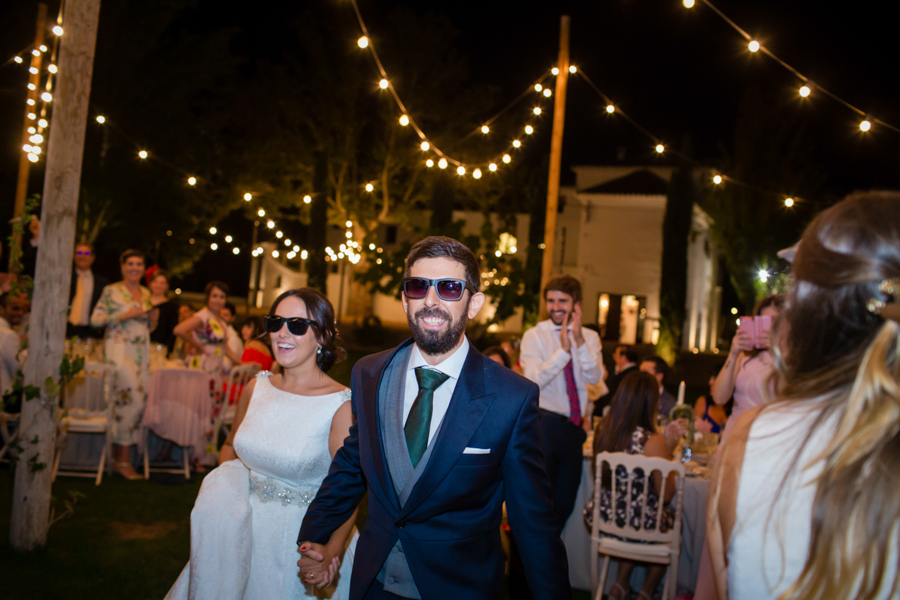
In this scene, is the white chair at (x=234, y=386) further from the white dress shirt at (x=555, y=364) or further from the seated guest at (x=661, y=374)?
the seated guest at (x=661, y=374)

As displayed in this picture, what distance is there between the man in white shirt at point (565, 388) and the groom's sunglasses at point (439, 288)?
2.08 m

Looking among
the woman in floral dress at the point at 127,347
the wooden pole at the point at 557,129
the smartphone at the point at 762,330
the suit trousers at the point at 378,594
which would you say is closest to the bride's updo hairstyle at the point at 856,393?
→ the suit trousers at the point at 378,594

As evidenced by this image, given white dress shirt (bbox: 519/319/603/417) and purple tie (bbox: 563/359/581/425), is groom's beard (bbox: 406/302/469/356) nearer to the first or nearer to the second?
white dress shirt (bbox: 519/319/603/417)

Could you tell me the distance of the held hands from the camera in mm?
2016

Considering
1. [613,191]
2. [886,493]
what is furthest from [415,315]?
[613,191]

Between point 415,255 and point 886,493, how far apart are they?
1.48 metres

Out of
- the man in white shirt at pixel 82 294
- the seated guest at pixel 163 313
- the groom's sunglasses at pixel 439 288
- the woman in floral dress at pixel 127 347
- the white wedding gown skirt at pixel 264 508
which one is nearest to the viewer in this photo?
the groom's sunglasses at pixel 439 288

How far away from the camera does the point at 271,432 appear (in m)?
2.56

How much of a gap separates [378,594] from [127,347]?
505cm

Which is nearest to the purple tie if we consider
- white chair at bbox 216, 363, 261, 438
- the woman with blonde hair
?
the woman with blonde hair

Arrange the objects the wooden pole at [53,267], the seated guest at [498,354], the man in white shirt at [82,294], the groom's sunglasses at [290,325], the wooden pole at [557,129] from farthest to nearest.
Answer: the wooden pole at [557,129], the man in white shirt at [82,294], the seated guest at [498,354], the wooden pole at [53,267], the groom's sunglasses at [290,325]

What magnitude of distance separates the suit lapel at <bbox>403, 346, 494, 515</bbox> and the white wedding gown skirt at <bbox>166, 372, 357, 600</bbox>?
807 millimetres

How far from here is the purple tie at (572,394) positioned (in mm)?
4055

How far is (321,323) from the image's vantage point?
2.78 m
